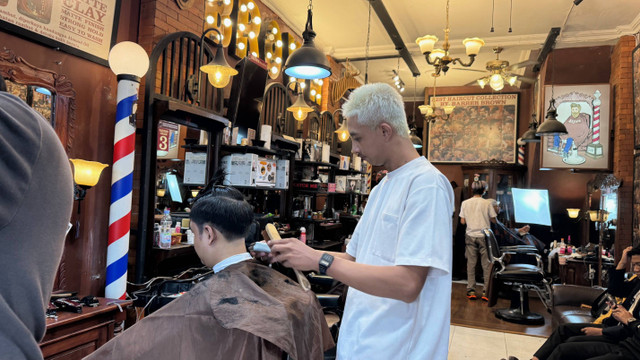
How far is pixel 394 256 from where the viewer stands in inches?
47.9

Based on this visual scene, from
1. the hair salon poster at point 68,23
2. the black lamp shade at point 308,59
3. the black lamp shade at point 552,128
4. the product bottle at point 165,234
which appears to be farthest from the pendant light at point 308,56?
the black lamp shade at point 552,128

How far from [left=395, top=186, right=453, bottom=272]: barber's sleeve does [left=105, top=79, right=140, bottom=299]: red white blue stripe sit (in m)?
2.15

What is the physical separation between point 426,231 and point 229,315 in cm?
82

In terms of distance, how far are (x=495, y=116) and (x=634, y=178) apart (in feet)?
12.1

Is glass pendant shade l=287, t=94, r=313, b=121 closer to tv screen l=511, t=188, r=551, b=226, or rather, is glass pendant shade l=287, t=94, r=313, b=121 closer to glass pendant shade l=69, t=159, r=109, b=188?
glass pendant shade l=69, t=159, r=109, b=188

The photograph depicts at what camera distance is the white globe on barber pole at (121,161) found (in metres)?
2.70

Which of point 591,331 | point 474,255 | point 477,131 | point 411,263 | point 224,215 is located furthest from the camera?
point 477,131

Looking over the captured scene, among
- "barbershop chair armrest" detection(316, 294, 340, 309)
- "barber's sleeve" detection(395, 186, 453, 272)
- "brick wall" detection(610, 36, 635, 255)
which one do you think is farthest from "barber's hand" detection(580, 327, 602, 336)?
"brick wall" detection(610, 36, 635, 255)

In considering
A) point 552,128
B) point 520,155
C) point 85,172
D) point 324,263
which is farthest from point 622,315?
point 520,155

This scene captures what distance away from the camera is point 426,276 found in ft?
3.76

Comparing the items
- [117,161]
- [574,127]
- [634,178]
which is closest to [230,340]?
[117,161]

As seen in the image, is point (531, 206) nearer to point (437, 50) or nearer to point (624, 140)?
point (624, 140)

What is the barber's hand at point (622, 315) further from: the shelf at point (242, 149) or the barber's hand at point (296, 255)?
the shelf at point (242, 149)

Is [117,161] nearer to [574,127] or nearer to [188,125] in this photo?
[188,125]
